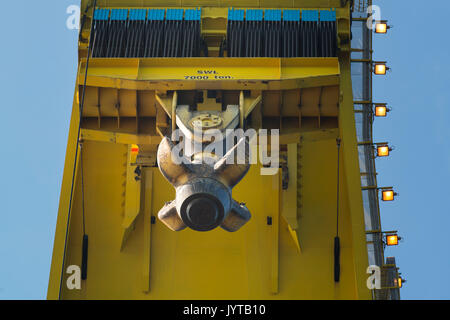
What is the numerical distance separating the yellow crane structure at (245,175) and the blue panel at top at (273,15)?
0.01 meters

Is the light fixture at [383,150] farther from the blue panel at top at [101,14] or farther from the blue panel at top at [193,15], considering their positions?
the blue panel at top at [101,14]

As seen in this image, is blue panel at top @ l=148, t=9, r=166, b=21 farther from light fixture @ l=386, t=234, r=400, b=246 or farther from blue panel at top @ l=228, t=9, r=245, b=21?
light fixture @ l=386, t=234, r=400, b=246

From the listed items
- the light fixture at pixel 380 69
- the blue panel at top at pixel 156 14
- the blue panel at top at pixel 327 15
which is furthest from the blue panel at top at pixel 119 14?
the light fixture at pixel 380 69

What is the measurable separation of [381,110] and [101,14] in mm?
4375

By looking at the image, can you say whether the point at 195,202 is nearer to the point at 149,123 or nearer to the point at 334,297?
the point at 149,123

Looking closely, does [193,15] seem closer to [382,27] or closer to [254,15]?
[254,15]

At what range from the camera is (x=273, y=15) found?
38.8 ft

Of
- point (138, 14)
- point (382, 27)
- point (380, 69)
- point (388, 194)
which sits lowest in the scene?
point (388, 194)

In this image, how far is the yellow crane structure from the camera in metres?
10.6

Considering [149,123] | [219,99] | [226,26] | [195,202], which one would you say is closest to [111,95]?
[149,123]

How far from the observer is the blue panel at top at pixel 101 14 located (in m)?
11.8

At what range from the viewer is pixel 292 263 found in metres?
11.5

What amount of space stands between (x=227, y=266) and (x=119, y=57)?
126 inches

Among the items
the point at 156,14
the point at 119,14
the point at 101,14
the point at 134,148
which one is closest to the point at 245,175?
the point at 134,148
